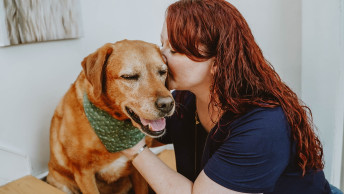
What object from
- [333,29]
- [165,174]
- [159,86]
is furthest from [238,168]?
[333,29]

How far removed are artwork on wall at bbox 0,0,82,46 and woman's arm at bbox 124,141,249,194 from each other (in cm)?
95

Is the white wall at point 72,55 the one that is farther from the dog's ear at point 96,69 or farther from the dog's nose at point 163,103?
Answer: the dog's nose at point 163,103

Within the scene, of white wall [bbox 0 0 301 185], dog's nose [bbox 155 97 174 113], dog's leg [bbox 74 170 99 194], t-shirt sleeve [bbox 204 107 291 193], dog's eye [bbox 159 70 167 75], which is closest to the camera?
t-shirt sleeve [bbox 204 107 291 193]

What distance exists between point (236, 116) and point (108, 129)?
0.64 meters

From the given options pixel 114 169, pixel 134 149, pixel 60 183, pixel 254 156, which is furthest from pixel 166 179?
pixel 60 183

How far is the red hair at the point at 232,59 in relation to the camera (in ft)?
3.77

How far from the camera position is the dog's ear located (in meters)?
1.30

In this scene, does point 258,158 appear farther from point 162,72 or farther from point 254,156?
point 162,72

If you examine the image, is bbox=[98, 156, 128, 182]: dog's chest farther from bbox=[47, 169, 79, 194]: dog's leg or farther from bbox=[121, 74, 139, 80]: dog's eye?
bbox=[121, 74, 139, 80]: dog's eye

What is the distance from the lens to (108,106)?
55.7 inches

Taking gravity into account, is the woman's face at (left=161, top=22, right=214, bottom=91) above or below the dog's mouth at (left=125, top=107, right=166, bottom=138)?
above

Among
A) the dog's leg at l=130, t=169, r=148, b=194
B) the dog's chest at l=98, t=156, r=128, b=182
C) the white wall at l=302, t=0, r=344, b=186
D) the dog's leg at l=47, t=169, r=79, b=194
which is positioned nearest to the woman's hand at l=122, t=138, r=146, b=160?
the dog's chest at l=98, t=156, r=128, b=182

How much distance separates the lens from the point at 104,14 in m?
2.02

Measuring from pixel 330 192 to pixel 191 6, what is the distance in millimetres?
1012
